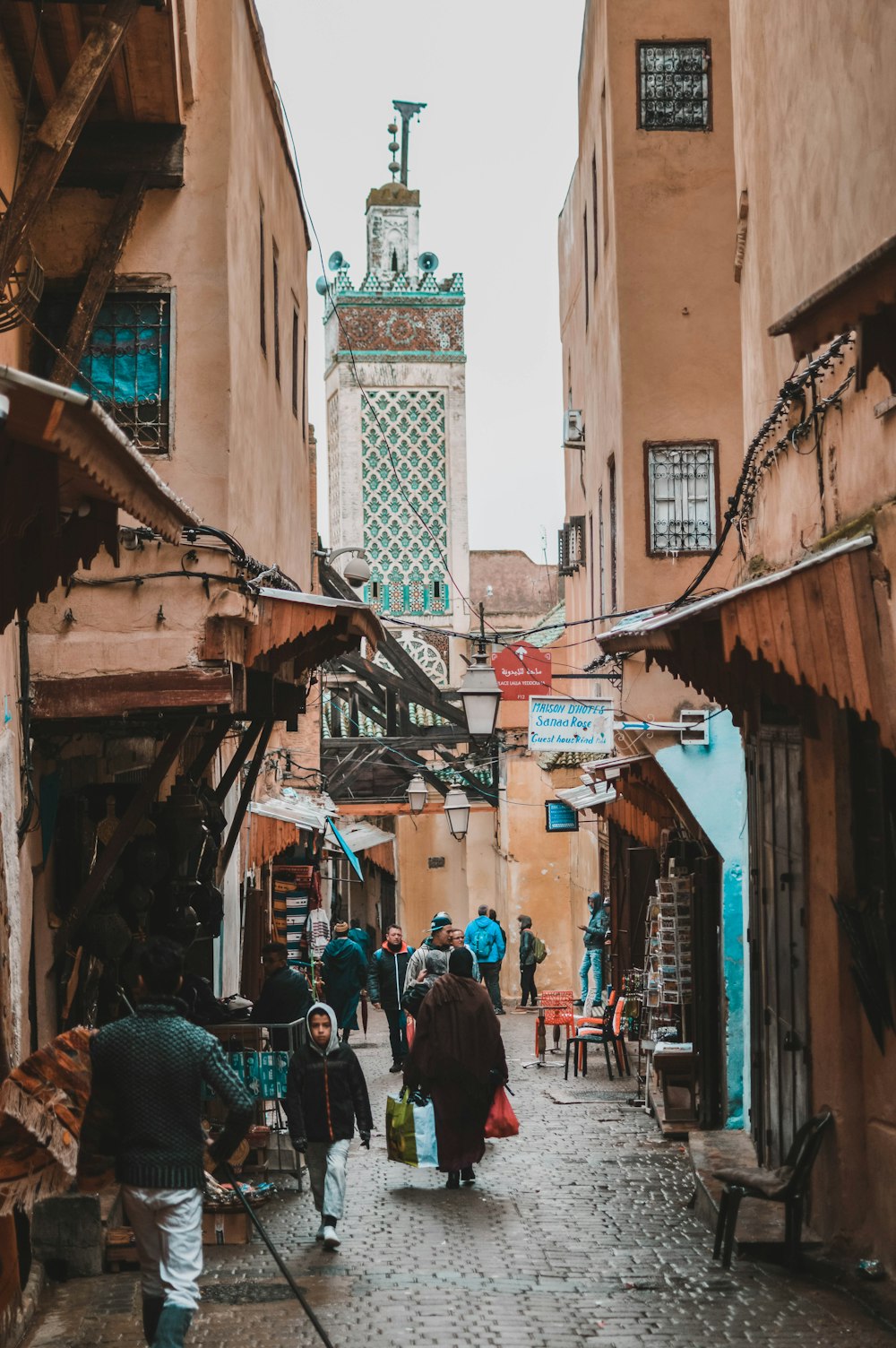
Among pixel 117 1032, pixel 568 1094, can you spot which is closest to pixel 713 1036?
pixel 568 1094

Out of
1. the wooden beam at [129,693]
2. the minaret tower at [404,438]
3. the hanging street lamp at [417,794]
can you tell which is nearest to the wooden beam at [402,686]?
the hanging street lamp at [417,794]

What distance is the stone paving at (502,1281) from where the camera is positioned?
7.32 metres

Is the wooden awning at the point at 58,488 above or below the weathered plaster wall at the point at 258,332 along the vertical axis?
below

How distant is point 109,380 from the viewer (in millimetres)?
10992

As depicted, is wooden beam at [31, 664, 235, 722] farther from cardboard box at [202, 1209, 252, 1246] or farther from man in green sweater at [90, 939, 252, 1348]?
man in green sweater at [90, 939, 252, 1348]

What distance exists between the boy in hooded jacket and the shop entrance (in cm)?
231

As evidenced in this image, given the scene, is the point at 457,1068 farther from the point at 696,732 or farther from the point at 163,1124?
the point at 163,1124

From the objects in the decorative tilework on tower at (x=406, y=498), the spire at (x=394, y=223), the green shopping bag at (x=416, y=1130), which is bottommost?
the green shopping bag at (x=416, y=1130)

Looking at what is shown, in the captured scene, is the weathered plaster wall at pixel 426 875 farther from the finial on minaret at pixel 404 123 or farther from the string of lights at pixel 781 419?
the string of lights at pixel 781 419

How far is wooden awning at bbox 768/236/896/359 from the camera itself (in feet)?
15.7

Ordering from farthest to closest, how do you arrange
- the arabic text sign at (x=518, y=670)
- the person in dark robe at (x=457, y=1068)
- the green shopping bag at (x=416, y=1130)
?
the arabic text sign at (x=518, y=670), the green shopping bag at (x=416, y=1130), the person in dark robe at (x=457, y=1068)

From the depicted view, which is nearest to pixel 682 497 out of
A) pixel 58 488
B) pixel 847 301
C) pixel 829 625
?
pixel 829 625

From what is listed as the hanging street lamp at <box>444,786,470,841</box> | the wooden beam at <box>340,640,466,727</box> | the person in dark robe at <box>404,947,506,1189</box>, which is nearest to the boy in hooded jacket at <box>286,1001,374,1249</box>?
the person in dark robe at <box>404,947,506,1189</box>

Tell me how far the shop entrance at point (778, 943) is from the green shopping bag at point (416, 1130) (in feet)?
6.80
